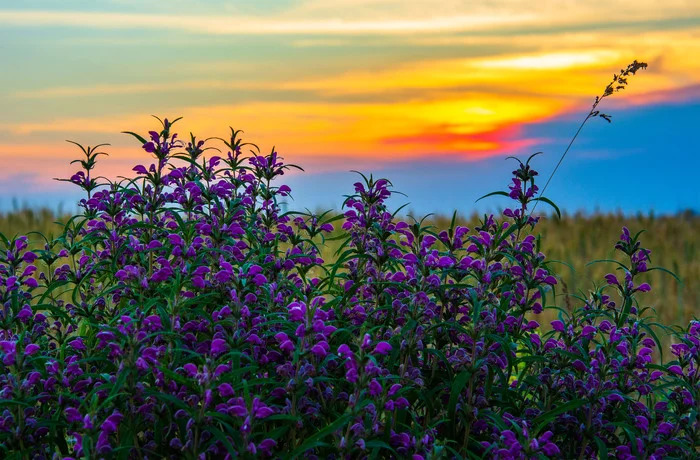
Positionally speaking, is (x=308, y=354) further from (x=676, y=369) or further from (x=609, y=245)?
(x=609, y=245)

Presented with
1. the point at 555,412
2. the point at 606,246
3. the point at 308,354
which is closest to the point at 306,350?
the point at 308,354

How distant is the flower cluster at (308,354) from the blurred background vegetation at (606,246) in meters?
7.61

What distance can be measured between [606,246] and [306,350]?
588 inches

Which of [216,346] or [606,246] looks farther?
[606,246]

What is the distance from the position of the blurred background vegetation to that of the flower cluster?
761 cm

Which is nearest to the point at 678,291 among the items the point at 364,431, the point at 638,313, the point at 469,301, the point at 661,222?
the point at 661,222

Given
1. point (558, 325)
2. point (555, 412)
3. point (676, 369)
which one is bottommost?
point (555, 412)

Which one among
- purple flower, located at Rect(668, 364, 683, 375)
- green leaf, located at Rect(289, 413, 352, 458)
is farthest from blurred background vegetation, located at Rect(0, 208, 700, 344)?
green leaf, located at Rect(289, 413, 352, 458)

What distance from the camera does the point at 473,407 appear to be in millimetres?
4352

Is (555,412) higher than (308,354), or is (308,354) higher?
(308,354)

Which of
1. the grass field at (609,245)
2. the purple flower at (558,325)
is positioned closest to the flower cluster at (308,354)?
the purple flower at (558,325)

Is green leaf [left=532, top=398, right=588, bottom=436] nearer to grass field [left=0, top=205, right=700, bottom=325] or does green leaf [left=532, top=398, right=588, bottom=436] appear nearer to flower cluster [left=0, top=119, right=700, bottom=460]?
flower cluster [left=0, top=119, right=700, bottom=460]

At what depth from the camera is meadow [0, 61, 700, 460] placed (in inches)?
149

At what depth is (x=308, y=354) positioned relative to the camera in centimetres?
380
